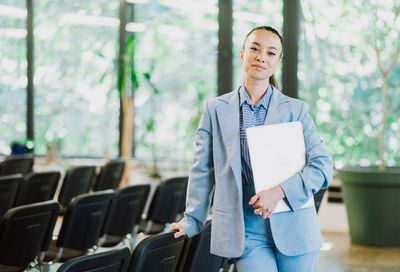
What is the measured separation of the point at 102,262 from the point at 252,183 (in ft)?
1.91

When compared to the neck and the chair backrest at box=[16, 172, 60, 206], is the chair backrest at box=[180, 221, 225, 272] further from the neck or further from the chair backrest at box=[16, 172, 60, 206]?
the chair backrest at box=[16, 172, 60, 206]

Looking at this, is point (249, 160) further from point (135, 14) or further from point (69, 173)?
point (135, 14)

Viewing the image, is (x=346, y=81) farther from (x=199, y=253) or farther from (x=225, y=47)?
(x=199, y=253)

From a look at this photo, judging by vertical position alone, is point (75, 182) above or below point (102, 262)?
below

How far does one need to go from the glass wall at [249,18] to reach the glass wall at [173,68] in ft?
0.84

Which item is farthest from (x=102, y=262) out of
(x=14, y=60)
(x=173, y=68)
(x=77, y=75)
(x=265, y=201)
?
(x=14, y=60)

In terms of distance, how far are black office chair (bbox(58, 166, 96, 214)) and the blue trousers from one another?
3262 millimetres

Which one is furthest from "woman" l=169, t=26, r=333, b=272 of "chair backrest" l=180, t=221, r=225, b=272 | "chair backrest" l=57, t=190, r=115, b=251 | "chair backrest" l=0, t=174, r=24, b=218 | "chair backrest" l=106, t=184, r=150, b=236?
"chair backrest" l=0, t=174, r=24, b=218

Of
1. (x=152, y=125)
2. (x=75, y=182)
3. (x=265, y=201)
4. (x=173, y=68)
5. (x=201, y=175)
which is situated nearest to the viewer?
(x=265, y=201)

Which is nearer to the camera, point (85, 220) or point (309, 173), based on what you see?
point (309, 173)

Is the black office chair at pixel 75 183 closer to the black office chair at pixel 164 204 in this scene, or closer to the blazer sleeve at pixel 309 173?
the black office chair at pixel 164 204

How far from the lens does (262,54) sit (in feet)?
6.94

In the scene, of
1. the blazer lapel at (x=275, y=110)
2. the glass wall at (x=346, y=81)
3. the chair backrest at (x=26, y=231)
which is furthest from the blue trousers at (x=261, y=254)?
the glass wall at (x=346, y=81)

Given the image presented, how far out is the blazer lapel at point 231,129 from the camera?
209cm
